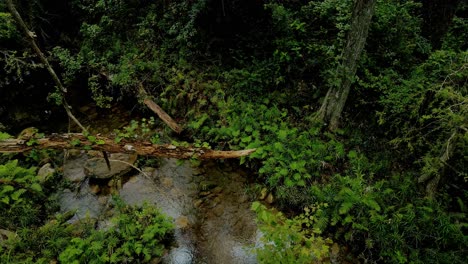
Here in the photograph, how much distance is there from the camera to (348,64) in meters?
6.83

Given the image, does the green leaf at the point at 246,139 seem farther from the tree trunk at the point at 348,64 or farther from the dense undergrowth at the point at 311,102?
the tree trunk at the point at 348,64

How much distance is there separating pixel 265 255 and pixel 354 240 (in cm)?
210

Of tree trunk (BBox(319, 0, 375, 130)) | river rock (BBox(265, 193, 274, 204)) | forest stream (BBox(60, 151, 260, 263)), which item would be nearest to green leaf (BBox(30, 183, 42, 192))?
forest stream (BBox(60, 151, 260, 263))

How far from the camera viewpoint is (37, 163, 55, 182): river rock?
23.6 ft

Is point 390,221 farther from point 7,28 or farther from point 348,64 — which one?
point 7,28

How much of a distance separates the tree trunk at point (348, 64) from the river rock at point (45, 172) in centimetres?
676

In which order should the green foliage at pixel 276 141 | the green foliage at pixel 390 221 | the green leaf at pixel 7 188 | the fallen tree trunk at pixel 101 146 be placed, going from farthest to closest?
the green foliage at pixel 276 141
the green leaf at pixel 7 188
the fallen tree trunk at pixel 101 146
the green foliage at pixel 390 221

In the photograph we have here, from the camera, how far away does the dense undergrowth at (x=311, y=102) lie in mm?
5551

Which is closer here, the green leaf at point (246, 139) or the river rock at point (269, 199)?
the river rock at point (269, 199)

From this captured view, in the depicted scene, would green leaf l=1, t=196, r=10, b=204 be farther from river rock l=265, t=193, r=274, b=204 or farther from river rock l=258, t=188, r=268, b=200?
river rock l=265, t=193, r=274, b=204

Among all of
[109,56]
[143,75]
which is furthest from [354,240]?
[109,56]

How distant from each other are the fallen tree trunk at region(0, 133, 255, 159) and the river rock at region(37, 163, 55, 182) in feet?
4.51

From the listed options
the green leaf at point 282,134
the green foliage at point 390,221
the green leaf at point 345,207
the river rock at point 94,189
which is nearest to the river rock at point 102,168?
the river rock at point 94,189

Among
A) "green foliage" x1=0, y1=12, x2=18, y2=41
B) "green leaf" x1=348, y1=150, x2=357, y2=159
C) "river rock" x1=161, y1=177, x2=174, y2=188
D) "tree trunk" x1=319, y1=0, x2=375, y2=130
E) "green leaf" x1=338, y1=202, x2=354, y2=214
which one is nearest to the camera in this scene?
"green leaf" x1=338, y1=202, x2=354, y2=214
